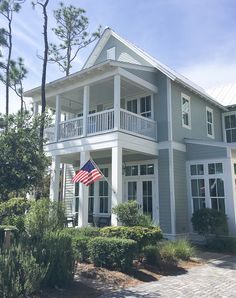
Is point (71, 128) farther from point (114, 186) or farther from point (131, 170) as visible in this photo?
point (114, 186)

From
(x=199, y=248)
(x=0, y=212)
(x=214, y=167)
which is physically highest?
(x=214, y=167)

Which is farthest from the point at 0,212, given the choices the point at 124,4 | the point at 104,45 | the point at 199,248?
the point at 104,45

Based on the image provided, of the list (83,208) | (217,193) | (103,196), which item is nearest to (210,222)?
(217,193)

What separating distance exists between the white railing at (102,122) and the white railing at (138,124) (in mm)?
521

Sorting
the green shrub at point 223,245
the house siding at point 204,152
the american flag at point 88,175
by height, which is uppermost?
the house siding at point 204,152

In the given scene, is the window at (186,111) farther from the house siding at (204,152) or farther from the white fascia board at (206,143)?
the house siding at (204,152)

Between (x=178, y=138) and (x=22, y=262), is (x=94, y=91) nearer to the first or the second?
(x=178, y=138)

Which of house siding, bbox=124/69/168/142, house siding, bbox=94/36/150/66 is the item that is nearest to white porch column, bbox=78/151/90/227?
house siding, bbox=124/69/168/142

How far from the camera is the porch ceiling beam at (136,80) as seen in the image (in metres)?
14.0

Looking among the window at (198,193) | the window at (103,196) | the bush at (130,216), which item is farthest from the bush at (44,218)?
the window at (198,193)

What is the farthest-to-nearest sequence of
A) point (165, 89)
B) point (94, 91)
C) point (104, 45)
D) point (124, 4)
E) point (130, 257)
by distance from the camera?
1. point (104, 45)
2. point (94, 91)
3. point (165, 89)
4. point (124, 4)
5. point (130, 257)

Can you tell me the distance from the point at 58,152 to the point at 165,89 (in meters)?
6.12

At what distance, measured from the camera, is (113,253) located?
339 inches

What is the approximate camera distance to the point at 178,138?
1589cm
